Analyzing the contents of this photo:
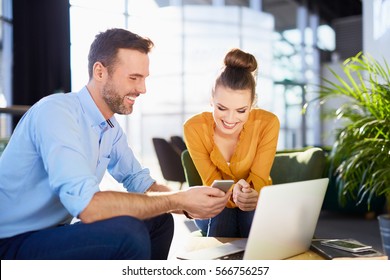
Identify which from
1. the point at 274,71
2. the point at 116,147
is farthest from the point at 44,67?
the point at 274,71


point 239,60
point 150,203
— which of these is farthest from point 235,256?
point 239,60

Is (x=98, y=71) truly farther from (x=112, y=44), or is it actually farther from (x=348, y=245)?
(x=348, y=245)

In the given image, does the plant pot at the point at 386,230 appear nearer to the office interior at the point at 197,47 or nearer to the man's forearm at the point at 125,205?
the office interior at the point at 197,47

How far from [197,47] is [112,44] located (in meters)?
7.56

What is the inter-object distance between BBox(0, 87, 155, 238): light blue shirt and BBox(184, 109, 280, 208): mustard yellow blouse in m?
0.49

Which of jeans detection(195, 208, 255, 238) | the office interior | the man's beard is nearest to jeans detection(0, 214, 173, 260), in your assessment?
the man's beard

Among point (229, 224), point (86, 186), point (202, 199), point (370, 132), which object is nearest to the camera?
point (86, 186)

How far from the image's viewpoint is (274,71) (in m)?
9.73

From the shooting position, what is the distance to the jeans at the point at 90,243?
4.07 feet

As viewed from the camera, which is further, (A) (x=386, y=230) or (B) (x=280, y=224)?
(A) (x=386, y=230)

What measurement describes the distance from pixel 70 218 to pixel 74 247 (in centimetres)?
30

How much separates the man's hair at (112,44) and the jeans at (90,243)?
0.53 m

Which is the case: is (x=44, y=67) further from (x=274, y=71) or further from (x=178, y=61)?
(x=274, y=71)

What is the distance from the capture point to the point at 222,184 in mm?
1378
